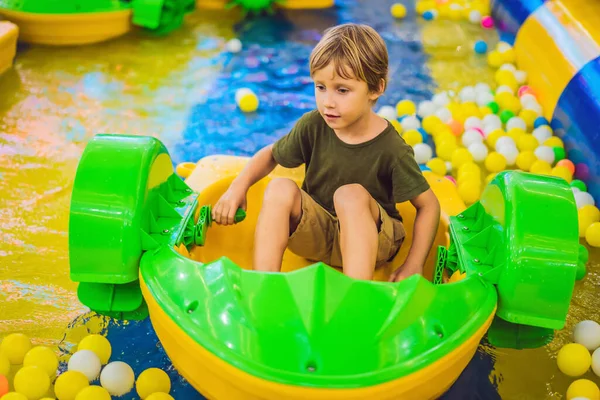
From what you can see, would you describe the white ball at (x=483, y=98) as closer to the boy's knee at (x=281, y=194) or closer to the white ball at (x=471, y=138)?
the white ball at (x=471, y=138)

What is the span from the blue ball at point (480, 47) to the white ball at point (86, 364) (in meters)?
2.37

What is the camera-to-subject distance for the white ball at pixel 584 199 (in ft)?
6.54

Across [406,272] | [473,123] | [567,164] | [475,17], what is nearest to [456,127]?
[473,123]

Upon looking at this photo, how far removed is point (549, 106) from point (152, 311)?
6.15ft

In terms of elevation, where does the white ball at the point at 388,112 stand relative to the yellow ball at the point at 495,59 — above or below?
below

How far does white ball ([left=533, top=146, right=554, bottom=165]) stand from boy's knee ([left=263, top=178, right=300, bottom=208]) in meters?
1.14

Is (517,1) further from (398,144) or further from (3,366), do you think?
(3,366)

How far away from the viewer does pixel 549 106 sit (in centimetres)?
253

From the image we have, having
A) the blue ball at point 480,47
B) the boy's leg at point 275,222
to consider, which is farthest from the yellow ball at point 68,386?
the blue ball at point 480,47

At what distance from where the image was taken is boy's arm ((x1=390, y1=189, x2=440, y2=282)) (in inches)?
56.2

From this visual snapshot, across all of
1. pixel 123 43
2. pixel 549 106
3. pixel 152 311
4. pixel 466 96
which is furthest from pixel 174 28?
pixel 152 311

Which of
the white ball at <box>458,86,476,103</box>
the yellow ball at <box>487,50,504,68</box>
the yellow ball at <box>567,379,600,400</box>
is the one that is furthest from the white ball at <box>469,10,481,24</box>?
the yellow ball at <box>567,379,600,400</box>

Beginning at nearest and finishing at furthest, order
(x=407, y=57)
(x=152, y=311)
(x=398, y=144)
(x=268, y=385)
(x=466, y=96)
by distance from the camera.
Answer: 1. (x=268, y=385)
2. (x=152, y=311)
3. (x=398, y=144)
4. (x=466, y=96)
5. (x=407, y=57)

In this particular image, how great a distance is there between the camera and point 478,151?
7.47ft
